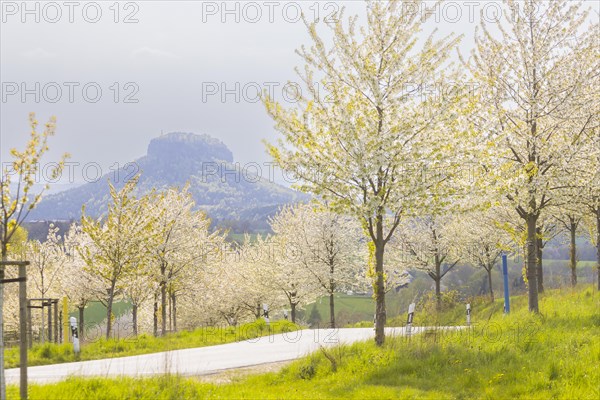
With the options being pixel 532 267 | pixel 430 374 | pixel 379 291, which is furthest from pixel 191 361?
pixel 532 267

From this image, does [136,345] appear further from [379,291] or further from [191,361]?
[379,291]

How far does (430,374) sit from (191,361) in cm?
601

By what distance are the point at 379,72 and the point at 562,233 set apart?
80.4ft

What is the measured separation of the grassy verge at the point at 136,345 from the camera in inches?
560

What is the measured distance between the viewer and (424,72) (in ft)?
41.7

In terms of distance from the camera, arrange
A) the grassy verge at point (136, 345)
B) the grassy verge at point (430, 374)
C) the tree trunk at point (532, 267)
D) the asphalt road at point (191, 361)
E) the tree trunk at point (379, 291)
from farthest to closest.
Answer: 1. the tree trunk at point (532, 267)
2. the grassy verge at point (136, 345)
3. the tree trunk at point (379, 291)
4. the asphalt road at point (191, 361)
5. the grassy verge at point (430, 374)

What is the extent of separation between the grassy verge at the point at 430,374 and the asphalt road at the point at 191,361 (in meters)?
0.76

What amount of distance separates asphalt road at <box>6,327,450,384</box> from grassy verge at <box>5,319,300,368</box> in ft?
3.25

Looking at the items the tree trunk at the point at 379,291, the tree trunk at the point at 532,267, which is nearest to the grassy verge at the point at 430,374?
the tree trunk at the point at 379,291

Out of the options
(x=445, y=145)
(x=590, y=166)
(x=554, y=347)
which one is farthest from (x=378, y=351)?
(x=590, y=166)

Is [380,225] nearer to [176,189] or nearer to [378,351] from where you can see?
[378,351]

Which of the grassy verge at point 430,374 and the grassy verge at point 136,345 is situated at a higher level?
the grassy verge at point 430,374

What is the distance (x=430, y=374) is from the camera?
33.3ft

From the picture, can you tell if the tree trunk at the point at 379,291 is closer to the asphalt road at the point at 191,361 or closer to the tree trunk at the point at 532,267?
the asphalt road at the point at 191,361
